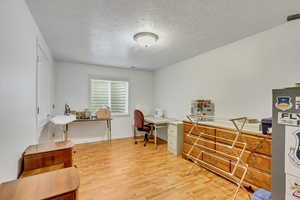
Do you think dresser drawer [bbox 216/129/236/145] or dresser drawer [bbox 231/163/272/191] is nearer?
dresser drawer [bbox 231/163/272/191]

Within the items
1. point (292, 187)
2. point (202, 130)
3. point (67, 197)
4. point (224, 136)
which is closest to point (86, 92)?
point (202, 130)

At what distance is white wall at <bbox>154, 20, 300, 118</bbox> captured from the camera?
2029 millimetres

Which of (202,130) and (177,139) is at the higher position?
(202,130)

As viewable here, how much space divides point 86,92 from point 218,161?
4001mm

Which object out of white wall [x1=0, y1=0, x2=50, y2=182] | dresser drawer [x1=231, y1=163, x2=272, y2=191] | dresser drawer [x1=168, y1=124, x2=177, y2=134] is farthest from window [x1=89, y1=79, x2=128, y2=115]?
dresser drawer [x1=231, y1=163, x2=272, y2=191]

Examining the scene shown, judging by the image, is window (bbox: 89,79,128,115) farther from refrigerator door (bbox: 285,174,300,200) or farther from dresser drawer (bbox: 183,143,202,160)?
refrigerator door (bbox: 285,174,300,200)

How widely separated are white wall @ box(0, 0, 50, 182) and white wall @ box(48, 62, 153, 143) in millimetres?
2418

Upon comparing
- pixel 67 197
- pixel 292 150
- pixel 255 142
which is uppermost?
pixel 292 150

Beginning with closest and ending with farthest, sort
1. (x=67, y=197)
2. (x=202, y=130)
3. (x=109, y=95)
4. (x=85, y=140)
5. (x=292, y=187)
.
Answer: (x=67, y=197)
(x=292, y=187)
(x=202, y=130)
(x=85, y=140)
(x=109, y=95)

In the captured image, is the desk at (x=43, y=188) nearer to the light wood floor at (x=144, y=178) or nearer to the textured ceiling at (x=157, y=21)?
the light wood floor at (x=144, y=178)

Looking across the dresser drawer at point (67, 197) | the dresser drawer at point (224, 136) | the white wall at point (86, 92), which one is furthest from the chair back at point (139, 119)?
the dresser drawer at point (67, 197)

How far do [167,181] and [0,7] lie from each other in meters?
2.84

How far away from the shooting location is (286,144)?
→ 118 centimetres

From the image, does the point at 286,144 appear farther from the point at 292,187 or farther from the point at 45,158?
the point at 45,158
